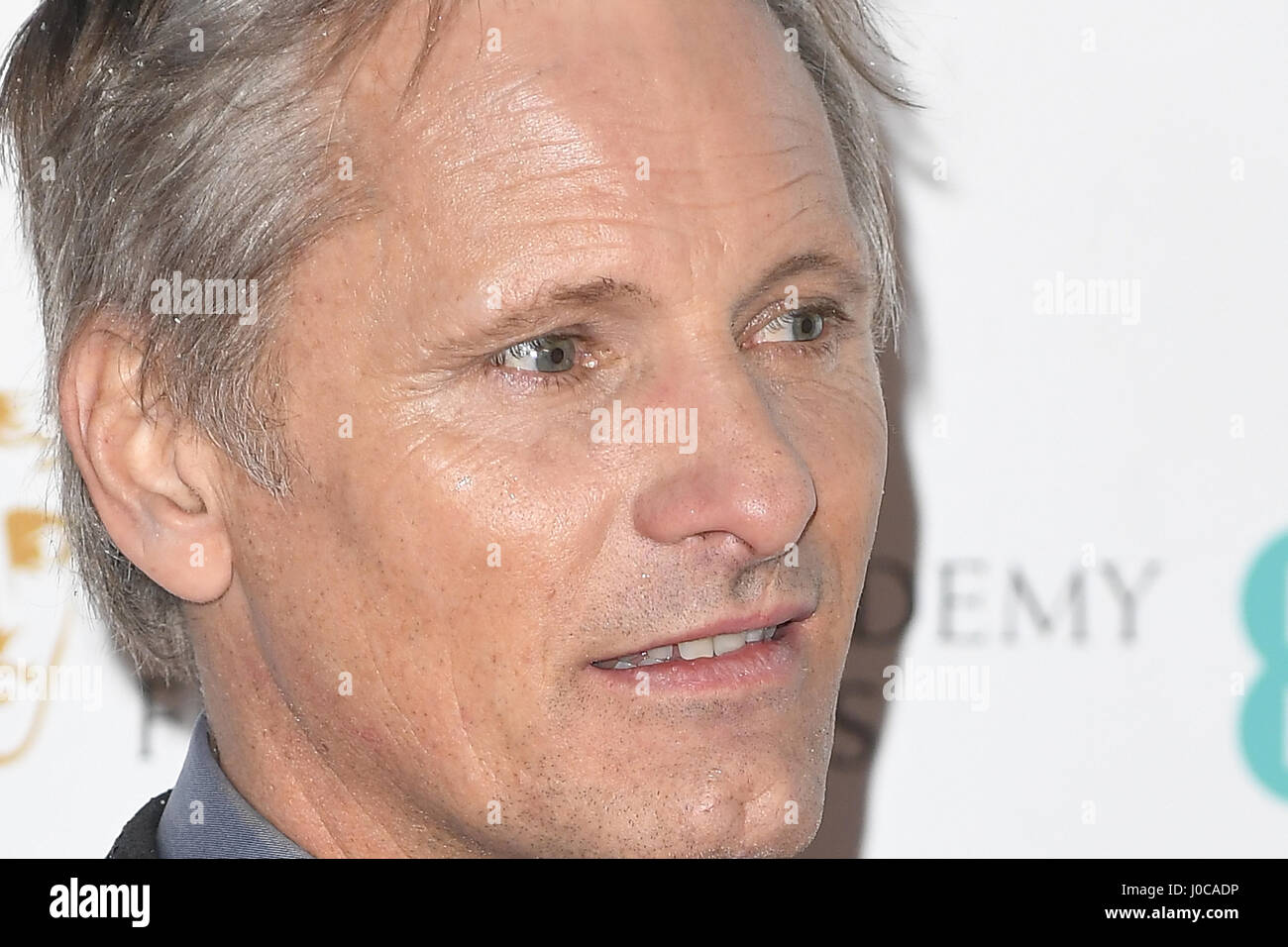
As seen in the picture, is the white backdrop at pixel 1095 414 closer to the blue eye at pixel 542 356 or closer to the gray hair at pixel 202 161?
the gray hair at pixel 202 161

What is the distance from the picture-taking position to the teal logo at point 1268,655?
2174 millimetres

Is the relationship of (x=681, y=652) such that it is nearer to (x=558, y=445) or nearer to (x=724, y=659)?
(x=724, y=659)

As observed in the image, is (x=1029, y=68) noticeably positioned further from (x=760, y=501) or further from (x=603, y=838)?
(x=603, y=838)

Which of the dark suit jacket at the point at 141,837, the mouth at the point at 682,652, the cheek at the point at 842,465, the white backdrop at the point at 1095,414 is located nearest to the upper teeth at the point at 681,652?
the mouth at the point at 682,652

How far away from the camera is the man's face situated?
130 centimetres

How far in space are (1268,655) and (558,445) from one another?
51.6 inches

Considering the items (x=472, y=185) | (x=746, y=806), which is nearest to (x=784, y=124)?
(x=472, y=185)

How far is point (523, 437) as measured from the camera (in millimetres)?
1321

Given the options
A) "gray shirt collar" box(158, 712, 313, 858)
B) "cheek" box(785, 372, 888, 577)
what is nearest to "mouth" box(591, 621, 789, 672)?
"cheek" box(785, 372, 888, 577)

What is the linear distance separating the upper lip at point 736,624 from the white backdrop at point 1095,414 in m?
0.85

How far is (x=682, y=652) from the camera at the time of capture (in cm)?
135

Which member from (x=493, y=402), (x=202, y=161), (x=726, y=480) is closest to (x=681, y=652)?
(x=726, y=480)
